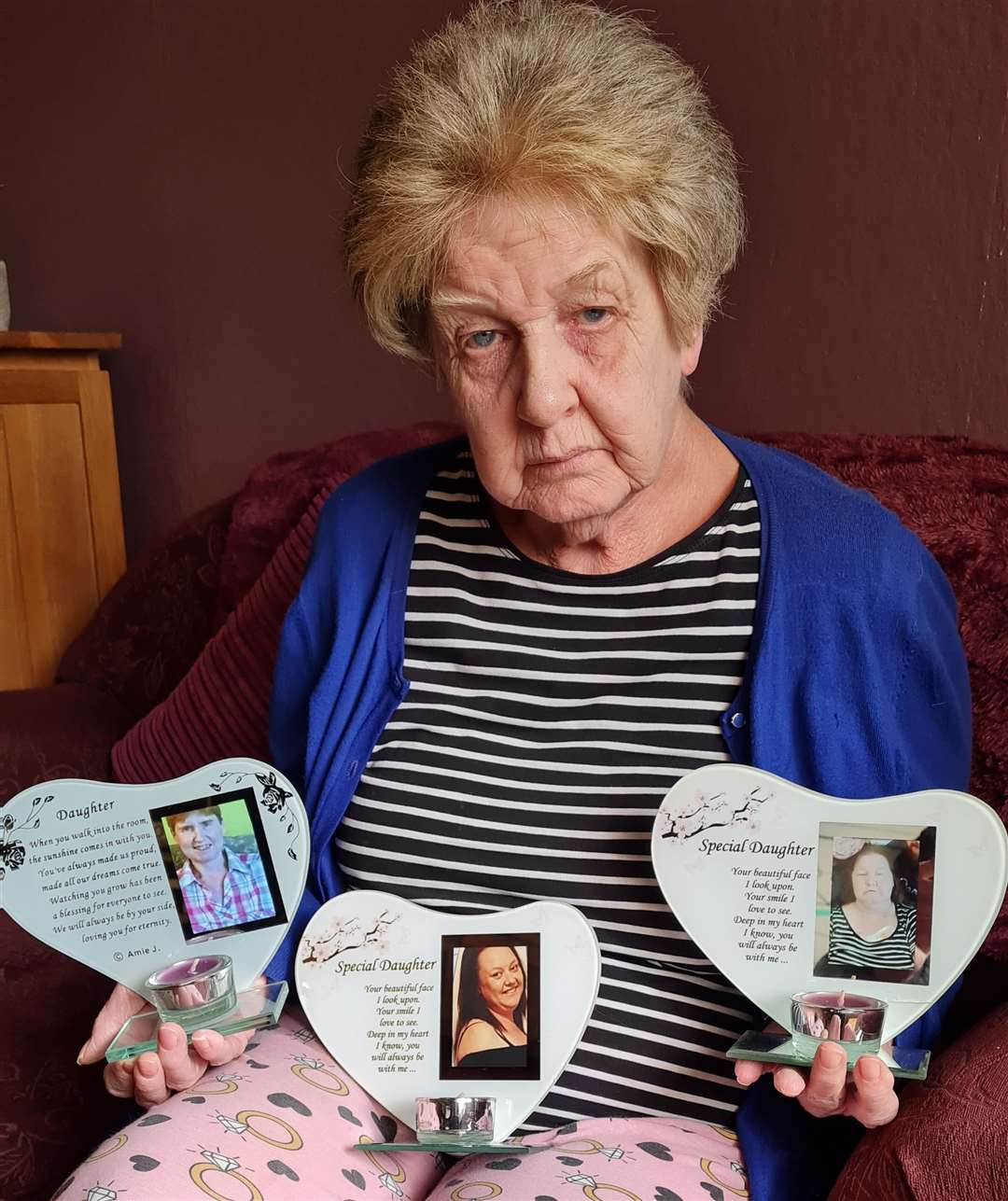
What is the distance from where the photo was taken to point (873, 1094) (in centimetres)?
97

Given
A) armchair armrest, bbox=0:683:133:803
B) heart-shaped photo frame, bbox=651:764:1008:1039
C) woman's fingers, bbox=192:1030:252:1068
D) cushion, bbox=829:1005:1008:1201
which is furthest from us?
armchair armrest, bbox=0:683:133:803

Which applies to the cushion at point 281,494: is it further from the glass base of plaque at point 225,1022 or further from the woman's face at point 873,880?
the woman's face at point 873,880

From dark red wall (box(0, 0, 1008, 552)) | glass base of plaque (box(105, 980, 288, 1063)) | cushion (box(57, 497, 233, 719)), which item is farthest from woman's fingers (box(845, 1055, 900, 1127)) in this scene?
cushion (box(57, 497, 233, 719))

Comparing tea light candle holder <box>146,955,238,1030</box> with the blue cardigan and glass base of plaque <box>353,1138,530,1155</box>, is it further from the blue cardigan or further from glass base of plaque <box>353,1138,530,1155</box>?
glass base of plaque <box>353,1138,530,1155</box>

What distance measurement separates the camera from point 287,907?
3.98ft

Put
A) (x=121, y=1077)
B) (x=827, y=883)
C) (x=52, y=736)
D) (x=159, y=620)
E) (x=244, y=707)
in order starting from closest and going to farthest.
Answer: (x=827, y=883)
(x=121, y=1077)
(x=244, y=707)
(x=52, y=736)
(x=159, y=620)

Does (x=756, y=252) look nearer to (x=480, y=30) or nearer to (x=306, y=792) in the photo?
(x=480, y=30)

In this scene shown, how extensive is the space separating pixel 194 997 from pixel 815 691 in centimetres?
61

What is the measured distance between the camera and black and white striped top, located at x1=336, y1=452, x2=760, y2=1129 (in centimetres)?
116

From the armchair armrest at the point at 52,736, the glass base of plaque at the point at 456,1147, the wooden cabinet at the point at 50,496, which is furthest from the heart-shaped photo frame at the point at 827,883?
the wooden cabinet at the point at 50,496

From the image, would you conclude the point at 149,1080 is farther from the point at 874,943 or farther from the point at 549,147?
the point at 549,147

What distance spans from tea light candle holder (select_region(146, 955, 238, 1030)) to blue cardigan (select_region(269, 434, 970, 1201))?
0.28 feet

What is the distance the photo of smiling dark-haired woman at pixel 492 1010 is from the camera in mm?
1123

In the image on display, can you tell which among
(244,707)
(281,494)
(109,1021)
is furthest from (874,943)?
(281,494)
